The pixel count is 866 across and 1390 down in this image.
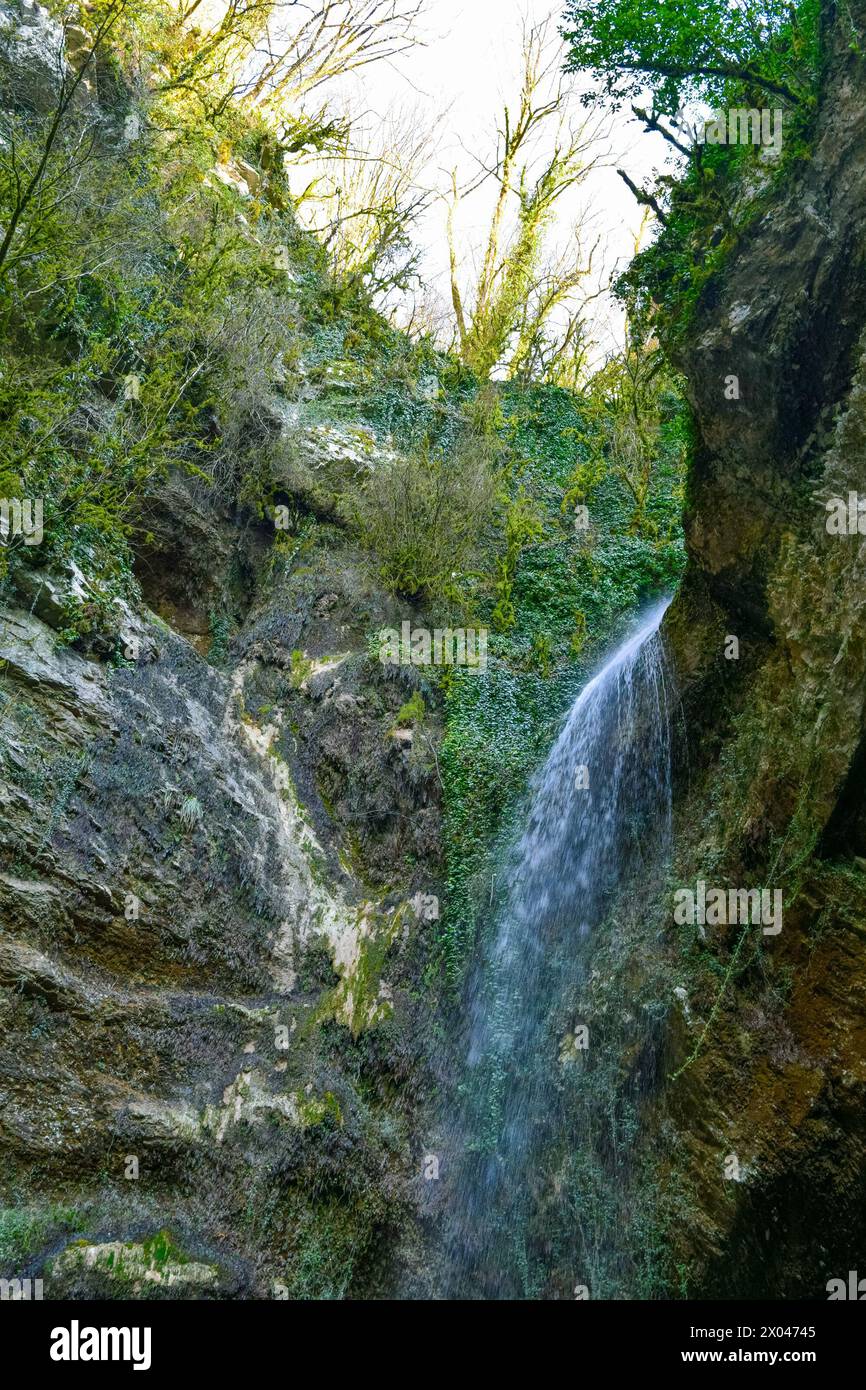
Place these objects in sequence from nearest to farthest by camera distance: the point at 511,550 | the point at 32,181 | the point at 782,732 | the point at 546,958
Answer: the point at 32,181 → the point at 782,732 → the point at 546,958 → the point at 511,550

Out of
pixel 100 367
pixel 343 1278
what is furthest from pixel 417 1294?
pixel 100 367

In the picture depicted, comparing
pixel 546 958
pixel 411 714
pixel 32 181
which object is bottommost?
pixel 546 958

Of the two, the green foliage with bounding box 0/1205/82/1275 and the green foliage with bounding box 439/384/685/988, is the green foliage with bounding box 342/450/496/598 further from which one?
the green foliage with bounding box 0/1205/82/1275

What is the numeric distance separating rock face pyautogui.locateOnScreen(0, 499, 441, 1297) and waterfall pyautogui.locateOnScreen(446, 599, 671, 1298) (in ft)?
1.74

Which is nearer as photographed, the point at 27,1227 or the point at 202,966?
the point at 27,1227

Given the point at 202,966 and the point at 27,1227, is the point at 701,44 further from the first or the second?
the point at 27,1227

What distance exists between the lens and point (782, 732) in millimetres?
5961

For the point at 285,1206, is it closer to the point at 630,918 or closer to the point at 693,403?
the point at 630,918

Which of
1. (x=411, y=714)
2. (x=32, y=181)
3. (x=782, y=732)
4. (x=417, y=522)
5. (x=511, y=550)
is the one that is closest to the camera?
(x=32, y=181)

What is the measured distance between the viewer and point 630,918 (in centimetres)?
702

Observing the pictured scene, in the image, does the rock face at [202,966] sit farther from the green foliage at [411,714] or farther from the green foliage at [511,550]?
the green foliage at [511,550]

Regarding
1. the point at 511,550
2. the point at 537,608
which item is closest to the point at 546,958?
the point at 537,608

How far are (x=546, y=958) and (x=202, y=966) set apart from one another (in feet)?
9.34

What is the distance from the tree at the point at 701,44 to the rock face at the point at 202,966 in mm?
5991
